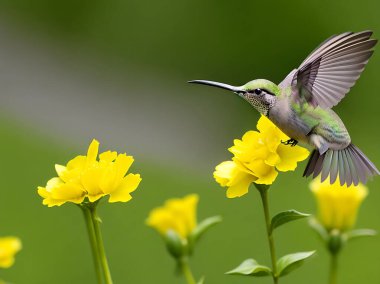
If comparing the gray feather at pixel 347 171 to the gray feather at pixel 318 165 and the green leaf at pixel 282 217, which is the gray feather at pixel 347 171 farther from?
the green leaf at pixel 282 217

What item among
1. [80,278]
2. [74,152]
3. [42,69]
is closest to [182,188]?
[74,152]

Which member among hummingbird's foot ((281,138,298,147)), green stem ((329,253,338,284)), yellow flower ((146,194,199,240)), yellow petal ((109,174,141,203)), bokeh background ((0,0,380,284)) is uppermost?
bokeh background ((0,0,380,284))

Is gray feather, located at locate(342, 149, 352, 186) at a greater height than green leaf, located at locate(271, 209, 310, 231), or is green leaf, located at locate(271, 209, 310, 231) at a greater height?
gray feather, located at locate(342, 149, 352, 186)

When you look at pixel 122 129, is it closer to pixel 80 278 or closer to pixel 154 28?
pixel 154 28

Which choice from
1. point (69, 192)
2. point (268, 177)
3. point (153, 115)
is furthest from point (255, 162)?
point (153, 115)

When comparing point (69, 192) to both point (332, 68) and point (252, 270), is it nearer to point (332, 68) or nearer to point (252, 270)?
point (252, 270)

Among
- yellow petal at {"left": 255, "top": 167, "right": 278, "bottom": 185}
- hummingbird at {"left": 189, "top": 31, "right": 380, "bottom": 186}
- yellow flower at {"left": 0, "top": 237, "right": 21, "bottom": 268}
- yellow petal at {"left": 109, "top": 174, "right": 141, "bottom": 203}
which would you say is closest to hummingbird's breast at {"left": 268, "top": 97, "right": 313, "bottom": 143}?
hummingbird at {"left": 189, "top": 31, "right": 380, "bottom": 186}

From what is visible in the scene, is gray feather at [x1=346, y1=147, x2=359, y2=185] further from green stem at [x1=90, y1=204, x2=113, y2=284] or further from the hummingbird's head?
green stem at [x1=90, y1=204, x2=113, y2=284]
